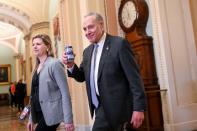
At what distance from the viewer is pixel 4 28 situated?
73.7ft

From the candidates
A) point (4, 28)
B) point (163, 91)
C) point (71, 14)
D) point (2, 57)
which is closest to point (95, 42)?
point (163, 91)

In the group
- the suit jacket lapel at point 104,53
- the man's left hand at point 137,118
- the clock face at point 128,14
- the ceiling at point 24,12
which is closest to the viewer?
the man's left hand at point 137,118

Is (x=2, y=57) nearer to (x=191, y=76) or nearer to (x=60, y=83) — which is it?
(x=191, y=76)

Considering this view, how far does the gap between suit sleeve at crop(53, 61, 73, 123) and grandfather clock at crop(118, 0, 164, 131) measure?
2.77m

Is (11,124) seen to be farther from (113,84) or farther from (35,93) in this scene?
(113,84)

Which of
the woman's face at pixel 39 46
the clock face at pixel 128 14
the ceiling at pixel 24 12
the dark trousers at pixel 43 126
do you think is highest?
the ceiling at pixel 24 12

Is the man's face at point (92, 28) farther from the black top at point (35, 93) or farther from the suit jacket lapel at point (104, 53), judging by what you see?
the black top at point (35, 93)

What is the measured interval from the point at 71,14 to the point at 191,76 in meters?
3.79

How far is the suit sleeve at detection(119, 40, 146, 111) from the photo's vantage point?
222 centimetres

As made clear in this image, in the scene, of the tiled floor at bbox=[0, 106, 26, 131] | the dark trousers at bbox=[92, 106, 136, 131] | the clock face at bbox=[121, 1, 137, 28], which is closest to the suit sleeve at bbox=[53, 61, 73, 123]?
the dark trousers at bbox=[92, 106, 136, 131]

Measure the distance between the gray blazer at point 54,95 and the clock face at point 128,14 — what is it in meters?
3.32

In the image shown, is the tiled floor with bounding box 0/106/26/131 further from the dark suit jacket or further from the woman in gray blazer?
the dark suit jacket

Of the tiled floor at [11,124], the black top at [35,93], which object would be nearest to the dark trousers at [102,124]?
the black top at [35,93]

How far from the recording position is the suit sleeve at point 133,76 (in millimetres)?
2217
